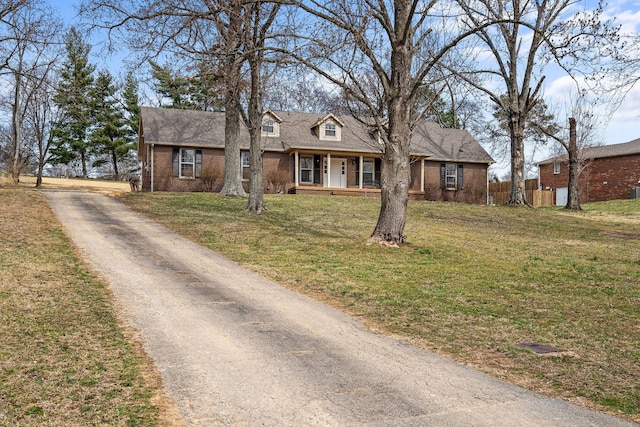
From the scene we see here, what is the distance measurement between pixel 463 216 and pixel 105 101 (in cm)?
4219

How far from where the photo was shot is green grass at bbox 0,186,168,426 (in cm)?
436

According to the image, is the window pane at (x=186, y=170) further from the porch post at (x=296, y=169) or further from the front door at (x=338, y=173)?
the front door at (x=338, y=173)


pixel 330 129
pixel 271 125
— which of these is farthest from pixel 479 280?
pixel 330 129

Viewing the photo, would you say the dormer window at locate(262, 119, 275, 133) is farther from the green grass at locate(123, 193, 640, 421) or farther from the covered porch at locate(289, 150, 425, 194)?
the green grass at locate(123, 193, 640, 421)

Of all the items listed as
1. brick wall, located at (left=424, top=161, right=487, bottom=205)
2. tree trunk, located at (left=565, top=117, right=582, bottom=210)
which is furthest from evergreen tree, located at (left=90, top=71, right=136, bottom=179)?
tree trunk, located at (left=565, top=117, right=582, bottom=210)

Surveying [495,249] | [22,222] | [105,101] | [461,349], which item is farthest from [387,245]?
[105,101]

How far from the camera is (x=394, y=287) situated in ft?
31.9

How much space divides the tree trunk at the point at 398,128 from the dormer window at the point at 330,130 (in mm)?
21888

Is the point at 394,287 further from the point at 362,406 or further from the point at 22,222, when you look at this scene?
the point at 22,222

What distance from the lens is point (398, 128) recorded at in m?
13.5

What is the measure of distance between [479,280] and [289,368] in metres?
5.98

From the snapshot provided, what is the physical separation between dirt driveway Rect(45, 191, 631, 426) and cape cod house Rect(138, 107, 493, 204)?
23.1m

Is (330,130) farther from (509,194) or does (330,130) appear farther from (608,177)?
(608,177)

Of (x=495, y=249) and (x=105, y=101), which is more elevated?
(x=105, y=101)
